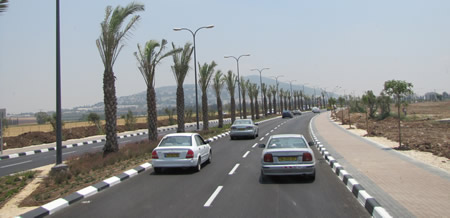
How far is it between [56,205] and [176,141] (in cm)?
545

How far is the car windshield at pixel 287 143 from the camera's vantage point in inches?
438

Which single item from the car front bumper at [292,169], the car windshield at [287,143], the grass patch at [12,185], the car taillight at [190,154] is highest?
the car windshield at [287,143]

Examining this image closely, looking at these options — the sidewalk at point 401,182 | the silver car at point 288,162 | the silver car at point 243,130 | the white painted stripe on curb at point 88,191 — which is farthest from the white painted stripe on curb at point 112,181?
the silver car at point 243,130

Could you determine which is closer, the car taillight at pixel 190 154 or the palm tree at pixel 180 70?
the car taillight at pixel 190 154

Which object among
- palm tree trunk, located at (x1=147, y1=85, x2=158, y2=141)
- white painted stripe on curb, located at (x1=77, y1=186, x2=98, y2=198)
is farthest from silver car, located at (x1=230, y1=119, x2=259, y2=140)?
white painted stripe on curb, located at (x1=77, y1=186, x2=98, y2=198)

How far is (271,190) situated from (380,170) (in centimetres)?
433

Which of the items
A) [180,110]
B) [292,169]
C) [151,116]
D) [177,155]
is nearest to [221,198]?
[292,169]

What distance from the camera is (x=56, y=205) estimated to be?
327 inches

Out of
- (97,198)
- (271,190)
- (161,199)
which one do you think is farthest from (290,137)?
(97,198)

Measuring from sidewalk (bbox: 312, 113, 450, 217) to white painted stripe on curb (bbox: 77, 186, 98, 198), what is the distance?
22.8ft

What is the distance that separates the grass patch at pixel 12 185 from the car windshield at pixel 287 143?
A: 7.23m

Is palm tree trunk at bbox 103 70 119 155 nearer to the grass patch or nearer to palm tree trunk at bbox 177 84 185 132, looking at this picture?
the grass patch

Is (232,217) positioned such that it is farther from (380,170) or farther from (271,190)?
(380,170)

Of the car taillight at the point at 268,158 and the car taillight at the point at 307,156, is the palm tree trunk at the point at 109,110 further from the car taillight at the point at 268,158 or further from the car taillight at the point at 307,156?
the car taillight at the point at 307,156
